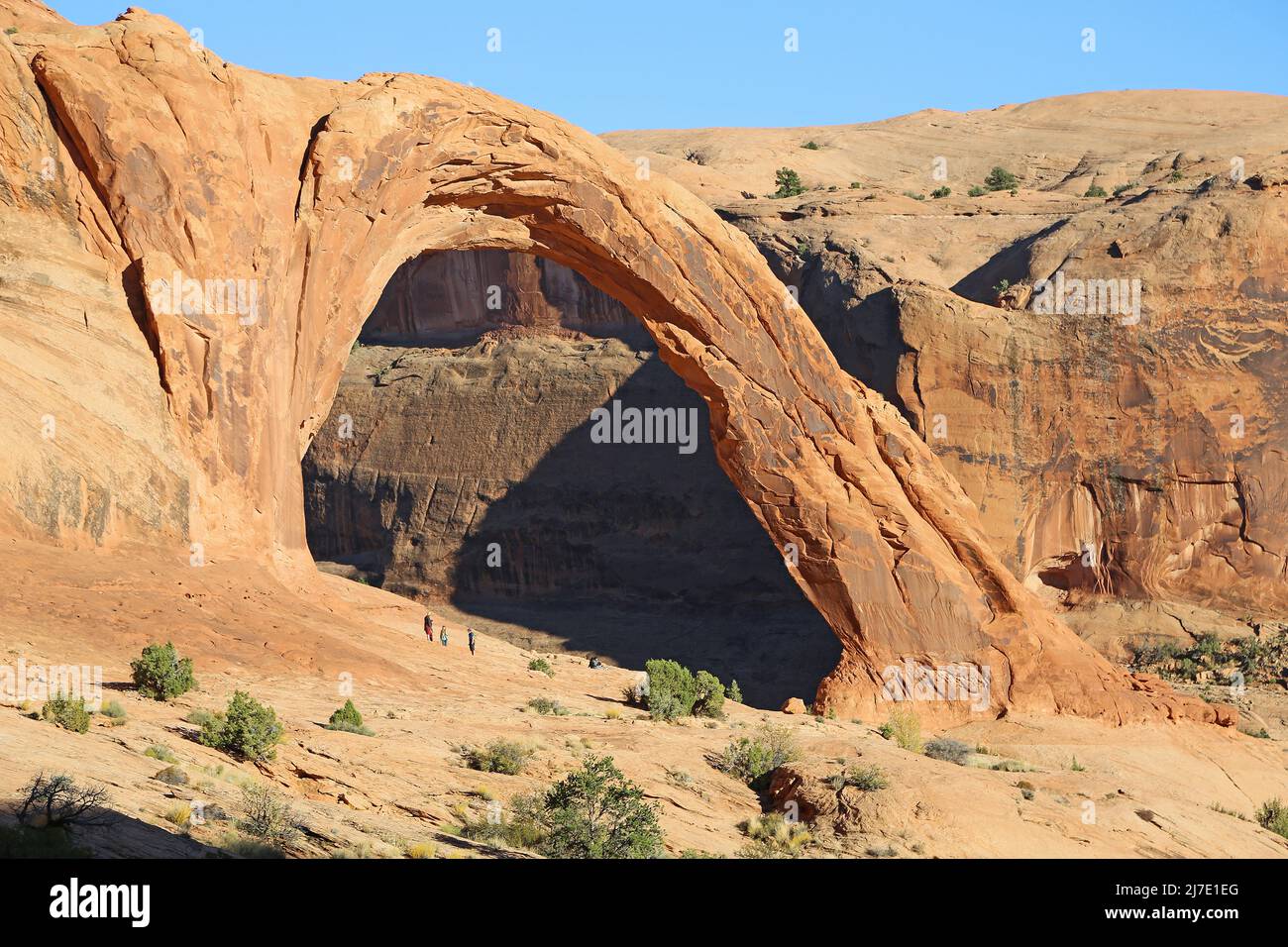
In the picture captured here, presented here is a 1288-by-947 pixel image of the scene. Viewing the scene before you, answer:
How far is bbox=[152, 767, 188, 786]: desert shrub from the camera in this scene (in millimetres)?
11250

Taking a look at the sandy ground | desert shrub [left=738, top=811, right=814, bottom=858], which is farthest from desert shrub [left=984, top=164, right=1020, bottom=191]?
desert shrub [left=738, top=811, right=814, bottom=858]

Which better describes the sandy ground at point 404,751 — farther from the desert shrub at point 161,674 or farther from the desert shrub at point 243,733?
the desert shrub at point 161,674

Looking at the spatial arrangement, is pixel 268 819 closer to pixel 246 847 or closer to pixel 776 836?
pixel 246 847

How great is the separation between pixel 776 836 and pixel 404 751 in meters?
4.21

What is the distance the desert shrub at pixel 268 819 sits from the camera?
32.7ft

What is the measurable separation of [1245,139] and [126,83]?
5391 cm

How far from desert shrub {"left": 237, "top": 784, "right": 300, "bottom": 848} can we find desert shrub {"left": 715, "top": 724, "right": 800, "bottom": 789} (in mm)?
7937

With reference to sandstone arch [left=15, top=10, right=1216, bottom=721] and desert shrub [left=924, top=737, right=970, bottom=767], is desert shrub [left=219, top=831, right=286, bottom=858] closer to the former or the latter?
sandstone arch [left=15, top=10, right=1216, bottom=721]

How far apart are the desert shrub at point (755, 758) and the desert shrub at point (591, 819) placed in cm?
386

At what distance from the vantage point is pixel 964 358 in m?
33.6

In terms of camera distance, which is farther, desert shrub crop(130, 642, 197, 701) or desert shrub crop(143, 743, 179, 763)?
desert shrub crop(130, 642, 197, 701)

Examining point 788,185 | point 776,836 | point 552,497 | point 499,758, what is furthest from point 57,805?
point 788,185

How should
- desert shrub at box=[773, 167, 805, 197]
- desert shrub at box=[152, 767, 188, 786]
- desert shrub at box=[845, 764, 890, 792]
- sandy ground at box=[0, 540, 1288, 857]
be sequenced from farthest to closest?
desert shrub at box=[773, 167, 805, 197]
desert shrub at box=[845, 764, 890, 792]
sandy ground at box=[0, 540, 1288, 857]
desert shrub at box=[152, 767, 188, 786]

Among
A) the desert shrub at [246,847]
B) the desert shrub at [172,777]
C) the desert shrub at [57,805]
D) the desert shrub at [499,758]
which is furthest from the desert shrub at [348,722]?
the desert shrub at [57,805]
